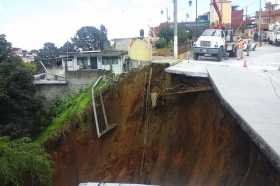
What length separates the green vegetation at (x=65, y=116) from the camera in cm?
1544

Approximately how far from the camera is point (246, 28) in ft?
139

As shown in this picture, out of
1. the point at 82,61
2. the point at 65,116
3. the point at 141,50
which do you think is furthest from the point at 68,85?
the point at 82,61

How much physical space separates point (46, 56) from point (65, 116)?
23549 mm

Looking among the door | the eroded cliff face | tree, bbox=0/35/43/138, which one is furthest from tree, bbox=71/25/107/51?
the eroded cliff face

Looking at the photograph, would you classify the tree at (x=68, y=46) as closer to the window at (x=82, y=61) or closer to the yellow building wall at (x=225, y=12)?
the window at (x=82, y=61)

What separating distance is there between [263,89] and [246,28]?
3630cm

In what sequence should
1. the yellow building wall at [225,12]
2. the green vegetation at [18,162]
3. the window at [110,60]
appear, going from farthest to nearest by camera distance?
the yellow building wall at [225,12] < the window at [110,60] < the green vegetation at [18,162]

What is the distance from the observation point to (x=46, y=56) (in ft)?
125

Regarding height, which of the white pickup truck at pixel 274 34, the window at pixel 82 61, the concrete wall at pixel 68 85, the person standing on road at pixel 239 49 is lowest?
the concrete wall at pixel 68 85

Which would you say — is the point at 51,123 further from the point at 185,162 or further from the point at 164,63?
the point at 185,162

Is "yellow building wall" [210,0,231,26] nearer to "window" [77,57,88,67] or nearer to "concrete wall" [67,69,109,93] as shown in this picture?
"window" [77,57,88,67]

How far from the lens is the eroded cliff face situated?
8.60m

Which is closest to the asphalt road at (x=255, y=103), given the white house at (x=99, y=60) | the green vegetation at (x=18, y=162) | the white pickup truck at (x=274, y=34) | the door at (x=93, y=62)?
the green vegetation at (x=18, y=162)

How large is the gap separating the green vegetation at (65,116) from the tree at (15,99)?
950mm
